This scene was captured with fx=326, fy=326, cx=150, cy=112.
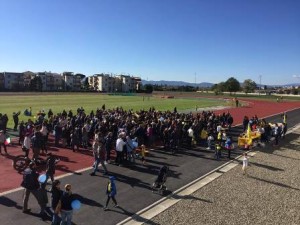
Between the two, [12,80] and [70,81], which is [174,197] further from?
[70,81]

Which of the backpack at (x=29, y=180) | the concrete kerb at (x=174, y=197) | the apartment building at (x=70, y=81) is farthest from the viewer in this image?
the apartment building at (x=70, y=81)

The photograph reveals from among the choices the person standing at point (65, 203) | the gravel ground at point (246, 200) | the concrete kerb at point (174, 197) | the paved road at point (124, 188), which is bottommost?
the gravel ground at point (246, 200)

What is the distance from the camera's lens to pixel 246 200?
503 inches

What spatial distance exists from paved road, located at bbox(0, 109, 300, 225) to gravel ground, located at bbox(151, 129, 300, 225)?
1.20 meters

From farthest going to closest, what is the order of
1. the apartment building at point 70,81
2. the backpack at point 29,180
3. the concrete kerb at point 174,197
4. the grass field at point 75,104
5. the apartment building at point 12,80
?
the apartment building at point 70,81
the apartment building at point 12,80
the grass field at point 75,104
the concrete kerb at point 174,197
the backpack at point 29,180

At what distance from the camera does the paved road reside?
34.8ft

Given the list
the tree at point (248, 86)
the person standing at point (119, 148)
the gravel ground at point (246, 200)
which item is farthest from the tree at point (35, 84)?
the gravel ground at point (246, 200)

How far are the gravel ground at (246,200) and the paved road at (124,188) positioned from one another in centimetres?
120

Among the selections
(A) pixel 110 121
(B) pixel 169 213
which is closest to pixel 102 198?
(B) pixel 169 213

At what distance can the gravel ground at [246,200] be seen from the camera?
36.1 feet

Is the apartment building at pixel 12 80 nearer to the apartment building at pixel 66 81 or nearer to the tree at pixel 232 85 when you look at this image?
the apartment building at pixel 66 81

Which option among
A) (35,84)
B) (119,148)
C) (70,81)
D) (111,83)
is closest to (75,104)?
(119,148)

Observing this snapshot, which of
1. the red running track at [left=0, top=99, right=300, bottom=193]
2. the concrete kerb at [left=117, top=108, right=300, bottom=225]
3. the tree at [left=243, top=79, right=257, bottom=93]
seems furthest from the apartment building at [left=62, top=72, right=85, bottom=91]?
the concrete kerb at [left=117, top=108, right=300, bottom=225]

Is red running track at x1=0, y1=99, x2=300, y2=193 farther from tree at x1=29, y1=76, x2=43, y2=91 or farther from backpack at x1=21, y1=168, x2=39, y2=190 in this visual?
tree at x1=29, y1=76, x2=43, y2=91
